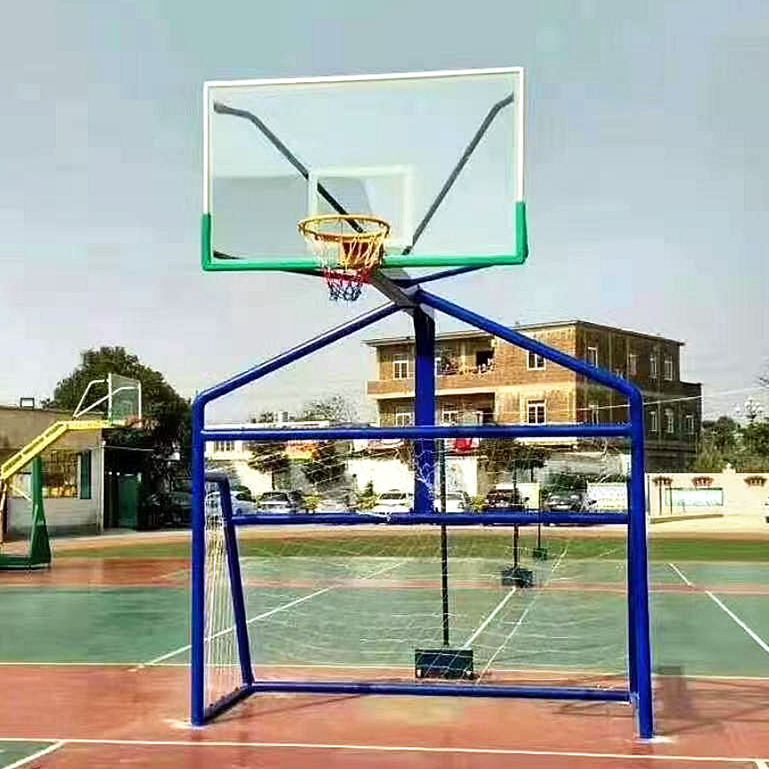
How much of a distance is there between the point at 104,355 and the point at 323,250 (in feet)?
184

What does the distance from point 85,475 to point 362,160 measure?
36854 mm

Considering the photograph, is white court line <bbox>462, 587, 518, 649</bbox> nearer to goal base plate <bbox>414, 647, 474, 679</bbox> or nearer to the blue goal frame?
goal base plate <bbox>414, 647, 474, 679</bbox>

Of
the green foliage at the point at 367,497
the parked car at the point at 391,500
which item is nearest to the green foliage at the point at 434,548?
the green foliage at the point at 367,497

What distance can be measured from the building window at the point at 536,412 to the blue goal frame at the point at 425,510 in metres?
47.2

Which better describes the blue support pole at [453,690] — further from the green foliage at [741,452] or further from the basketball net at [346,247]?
the green foliage at [741,452]

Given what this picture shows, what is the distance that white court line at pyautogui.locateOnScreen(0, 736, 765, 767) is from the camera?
757 cm

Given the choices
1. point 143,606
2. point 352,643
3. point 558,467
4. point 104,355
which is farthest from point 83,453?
point 352,643

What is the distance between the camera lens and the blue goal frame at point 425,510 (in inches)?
326

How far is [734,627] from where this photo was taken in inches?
573

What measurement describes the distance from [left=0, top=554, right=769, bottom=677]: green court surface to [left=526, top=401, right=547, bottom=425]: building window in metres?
33.6

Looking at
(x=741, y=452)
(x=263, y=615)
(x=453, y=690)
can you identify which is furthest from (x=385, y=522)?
(x=741, y=452)

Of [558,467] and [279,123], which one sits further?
[558,467]

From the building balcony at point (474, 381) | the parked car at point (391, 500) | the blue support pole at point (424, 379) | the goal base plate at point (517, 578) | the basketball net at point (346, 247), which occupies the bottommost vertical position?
the goal base plate at point (517, 578)

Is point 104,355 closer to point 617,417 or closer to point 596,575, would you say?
point 617,417
